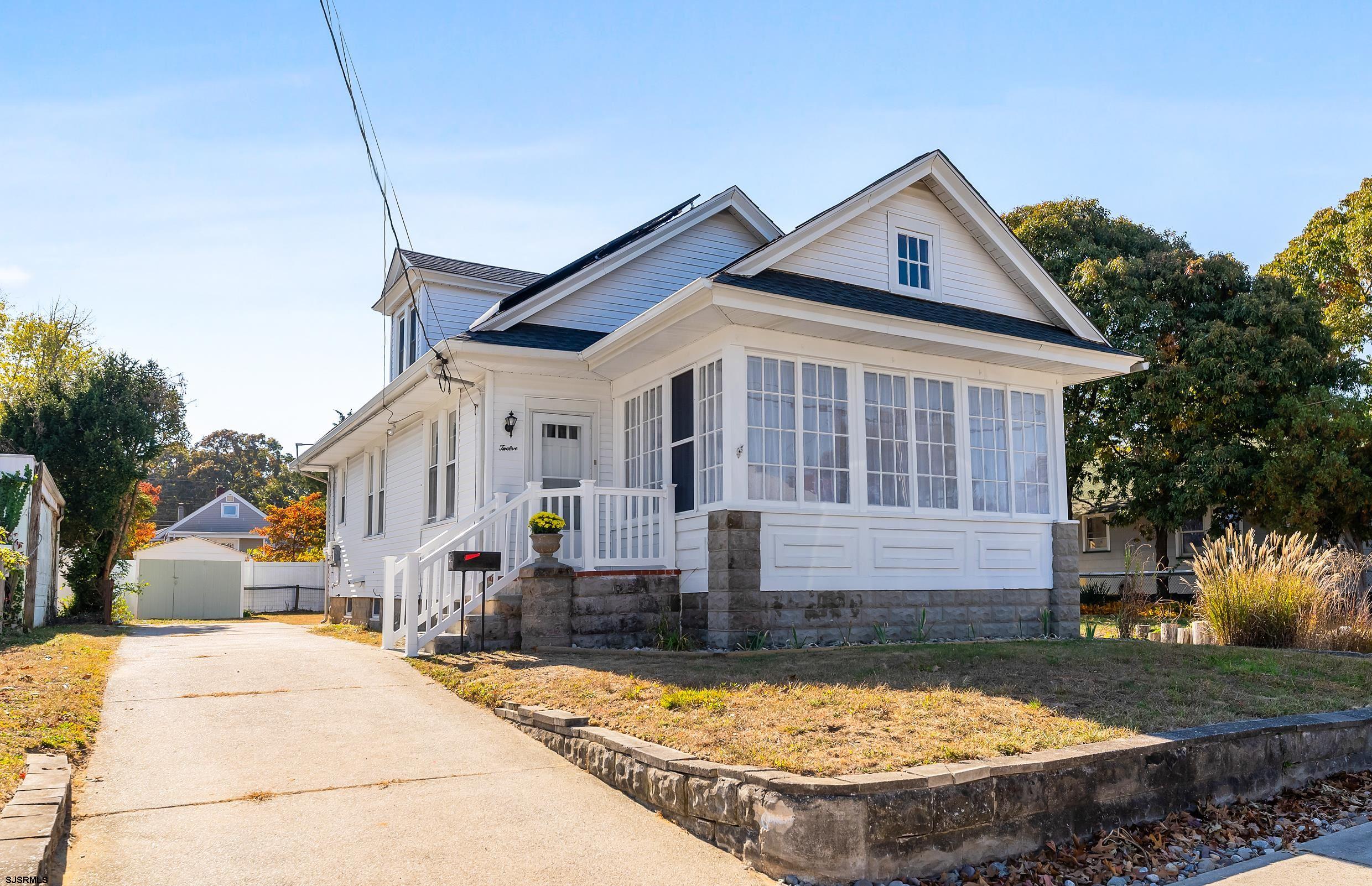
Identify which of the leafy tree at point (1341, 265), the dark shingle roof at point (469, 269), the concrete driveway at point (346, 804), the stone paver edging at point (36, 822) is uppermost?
the leafy tree at point (1341, 265)

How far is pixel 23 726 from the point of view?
19.3 feet

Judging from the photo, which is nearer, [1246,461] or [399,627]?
[399,627]

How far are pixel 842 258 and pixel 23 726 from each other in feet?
31.2

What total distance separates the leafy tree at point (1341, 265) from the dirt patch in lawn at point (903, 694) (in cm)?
2006

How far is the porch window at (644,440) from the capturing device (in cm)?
1199

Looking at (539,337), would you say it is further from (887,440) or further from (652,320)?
(887,440)

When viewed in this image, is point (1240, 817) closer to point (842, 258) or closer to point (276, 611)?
point (842, 258)

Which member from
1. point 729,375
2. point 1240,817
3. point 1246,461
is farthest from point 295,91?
point 1246,461

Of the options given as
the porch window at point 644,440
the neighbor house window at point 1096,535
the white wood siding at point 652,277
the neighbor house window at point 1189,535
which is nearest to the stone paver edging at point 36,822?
the porch window at point 644,440

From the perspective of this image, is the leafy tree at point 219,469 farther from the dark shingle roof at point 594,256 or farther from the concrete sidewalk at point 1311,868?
the concrete sidewalk at point 1311,868

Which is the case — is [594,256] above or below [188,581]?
above

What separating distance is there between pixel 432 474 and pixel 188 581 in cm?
1594

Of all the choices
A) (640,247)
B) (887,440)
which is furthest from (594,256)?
(887,440)

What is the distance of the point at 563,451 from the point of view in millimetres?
13125
